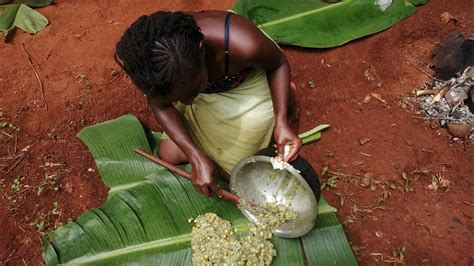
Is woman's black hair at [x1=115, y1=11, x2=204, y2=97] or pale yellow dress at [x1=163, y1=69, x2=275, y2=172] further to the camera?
pale yellow dress at [x1=163, y1=69, x2=275, y2=172]

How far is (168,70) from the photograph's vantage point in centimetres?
117

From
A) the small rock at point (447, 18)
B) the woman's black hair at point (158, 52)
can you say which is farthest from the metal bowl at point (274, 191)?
the small rock at point (447, 18)

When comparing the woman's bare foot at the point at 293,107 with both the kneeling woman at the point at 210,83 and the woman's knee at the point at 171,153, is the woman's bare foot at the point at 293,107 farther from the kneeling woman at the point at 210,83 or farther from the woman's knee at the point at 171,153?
the woman's knee at the point at 171,153

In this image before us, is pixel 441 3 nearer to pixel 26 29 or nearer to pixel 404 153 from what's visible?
pixel 404 153

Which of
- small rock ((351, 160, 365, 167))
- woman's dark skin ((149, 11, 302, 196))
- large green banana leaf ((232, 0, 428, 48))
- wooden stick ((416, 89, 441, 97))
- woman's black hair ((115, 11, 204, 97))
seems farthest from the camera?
large green banana leaf ((232, 0, 428, 48))

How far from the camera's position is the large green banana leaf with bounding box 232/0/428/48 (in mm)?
2277

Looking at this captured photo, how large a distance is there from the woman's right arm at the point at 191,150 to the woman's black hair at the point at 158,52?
→ 0.37 m

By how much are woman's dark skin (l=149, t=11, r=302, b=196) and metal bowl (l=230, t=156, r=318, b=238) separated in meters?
0.11

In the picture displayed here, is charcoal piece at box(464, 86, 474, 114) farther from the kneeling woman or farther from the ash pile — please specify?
the kneeling woman

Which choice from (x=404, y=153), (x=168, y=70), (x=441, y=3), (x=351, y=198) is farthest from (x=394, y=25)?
(x=168, y=70)

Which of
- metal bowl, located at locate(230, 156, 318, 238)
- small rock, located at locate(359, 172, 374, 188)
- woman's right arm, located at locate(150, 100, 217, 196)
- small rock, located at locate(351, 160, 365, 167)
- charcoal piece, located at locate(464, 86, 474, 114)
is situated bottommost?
small rock, located at locate(359, 172, 374, 188)

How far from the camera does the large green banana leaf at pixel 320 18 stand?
2.28m

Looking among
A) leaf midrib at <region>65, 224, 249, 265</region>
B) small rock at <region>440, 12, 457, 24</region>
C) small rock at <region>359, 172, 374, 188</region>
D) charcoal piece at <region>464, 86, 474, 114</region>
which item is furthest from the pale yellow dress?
small rock at <region>440, 12, 457, 24</region>

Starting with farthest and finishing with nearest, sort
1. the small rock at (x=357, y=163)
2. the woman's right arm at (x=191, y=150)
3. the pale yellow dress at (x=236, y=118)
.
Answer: the small rock at (x=357, y=163), the pale yellow dress at (x=236, y=118), the woman's right arm at (x=191, y=150)
